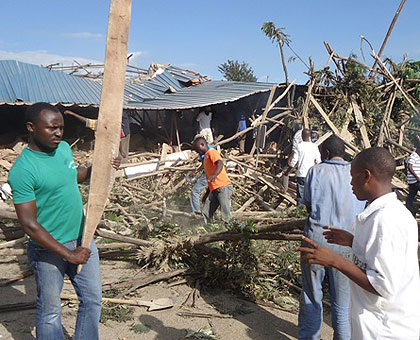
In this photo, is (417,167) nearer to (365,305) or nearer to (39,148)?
(365,305)

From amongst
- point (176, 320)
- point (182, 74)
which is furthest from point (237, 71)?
point (176, 320)

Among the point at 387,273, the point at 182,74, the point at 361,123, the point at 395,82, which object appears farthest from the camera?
the point at 182,74

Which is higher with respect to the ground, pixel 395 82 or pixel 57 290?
pixel 395 82

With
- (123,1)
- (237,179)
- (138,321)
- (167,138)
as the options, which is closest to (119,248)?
(138,321)

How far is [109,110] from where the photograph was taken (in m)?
2.48

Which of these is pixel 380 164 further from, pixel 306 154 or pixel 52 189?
pixel 306 154

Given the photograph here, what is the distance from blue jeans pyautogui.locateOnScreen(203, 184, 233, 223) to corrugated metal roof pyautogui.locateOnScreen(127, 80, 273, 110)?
624 centimetres

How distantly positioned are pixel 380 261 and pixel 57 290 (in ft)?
6.54

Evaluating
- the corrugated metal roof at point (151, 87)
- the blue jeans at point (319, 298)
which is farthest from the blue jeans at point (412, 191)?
the corrugated metal roof at point (151, 87)

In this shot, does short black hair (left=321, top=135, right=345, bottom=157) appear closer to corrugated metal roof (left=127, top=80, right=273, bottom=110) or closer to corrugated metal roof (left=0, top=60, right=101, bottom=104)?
corrugated metal roof (left=127, top=80, right=273, bottom=110)

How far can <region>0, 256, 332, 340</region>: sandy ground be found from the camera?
12.2 feet

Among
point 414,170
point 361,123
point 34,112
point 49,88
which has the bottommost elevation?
point 414,170

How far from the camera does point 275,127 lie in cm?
1190

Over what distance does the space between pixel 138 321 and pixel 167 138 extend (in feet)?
34.8
